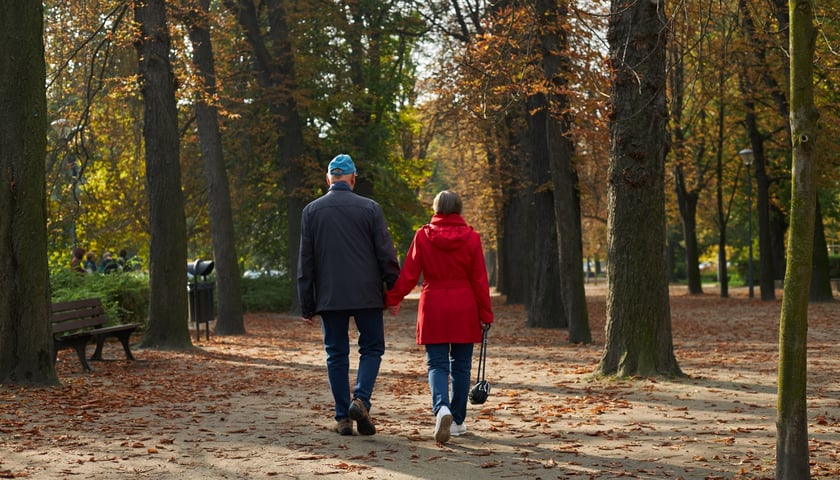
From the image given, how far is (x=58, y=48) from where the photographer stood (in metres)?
17.2

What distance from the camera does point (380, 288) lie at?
7.59m

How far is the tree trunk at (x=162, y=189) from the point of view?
50.8 feet

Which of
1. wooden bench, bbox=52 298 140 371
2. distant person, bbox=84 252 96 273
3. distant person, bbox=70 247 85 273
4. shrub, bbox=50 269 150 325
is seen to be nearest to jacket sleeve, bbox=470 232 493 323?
wooden bench, bbox=52 298 140 371

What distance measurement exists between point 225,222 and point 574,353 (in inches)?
334

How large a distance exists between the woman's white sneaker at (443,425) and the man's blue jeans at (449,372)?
0.10m

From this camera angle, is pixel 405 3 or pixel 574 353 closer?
pixel 574 353

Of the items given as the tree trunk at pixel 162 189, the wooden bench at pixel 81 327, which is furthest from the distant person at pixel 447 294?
the tree trunk at pixel 162 189

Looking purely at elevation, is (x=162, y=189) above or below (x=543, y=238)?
above

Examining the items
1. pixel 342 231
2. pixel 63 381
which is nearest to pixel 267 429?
pixel 342 231

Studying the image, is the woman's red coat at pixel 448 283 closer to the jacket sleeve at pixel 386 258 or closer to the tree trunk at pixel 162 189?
the jacket sleeve at pixel 386 258

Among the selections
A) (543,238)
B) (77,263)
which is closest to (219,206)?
(77,263)

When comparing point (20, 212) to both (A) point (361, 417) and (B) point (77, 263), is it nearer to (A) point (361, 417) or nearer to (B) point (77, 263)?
(A) point (361, 417)

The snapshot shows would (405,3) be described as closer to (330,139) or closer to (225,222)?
(330,139)

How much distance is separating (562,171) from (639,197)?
17.9 feet
